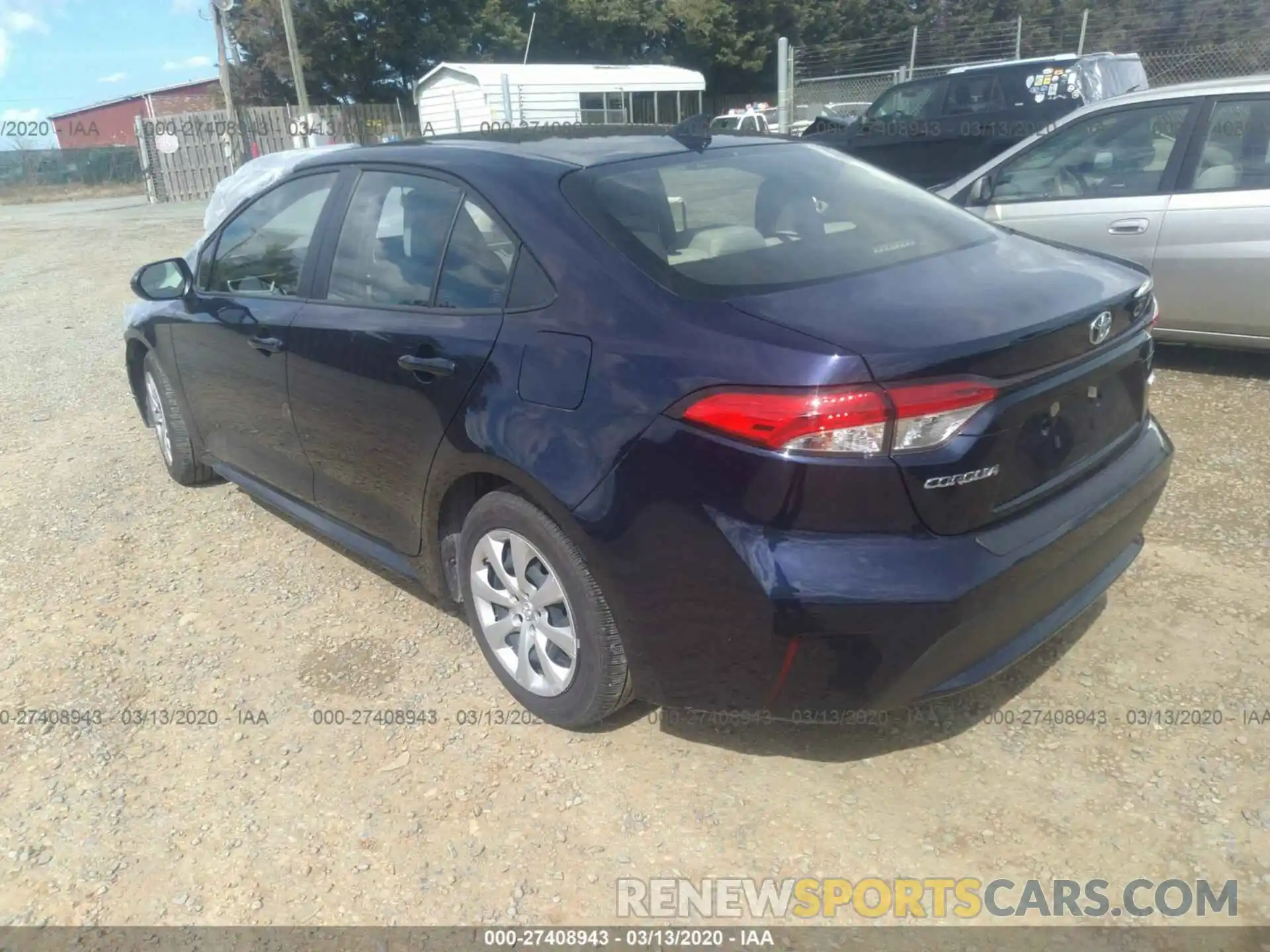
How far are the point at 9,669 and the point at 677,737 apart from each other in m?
2.40

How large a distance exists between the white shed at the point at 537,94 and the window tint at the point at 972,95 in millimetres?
13272

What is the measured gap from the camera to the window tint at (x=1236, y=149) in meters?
5.06

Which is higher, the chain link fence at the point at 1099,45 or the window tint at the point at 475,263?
the chain link fence at the point at 1099,45

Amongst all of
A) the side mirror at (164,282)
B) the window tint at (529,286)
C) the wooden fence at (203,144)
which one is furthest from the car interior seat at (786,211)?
the wooden fence at (203,144)

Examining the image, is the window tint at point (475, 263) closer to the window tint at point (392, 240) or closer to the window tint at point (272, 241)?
the window tint at point (392, 240)

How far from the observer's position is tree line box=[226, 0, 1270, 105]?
24.1 metres

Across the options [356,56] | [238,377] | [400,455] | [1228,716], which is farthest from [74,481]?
[356,56]

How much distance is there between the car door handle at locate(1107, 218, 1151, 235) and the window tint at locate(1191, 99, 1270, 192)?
289 mm

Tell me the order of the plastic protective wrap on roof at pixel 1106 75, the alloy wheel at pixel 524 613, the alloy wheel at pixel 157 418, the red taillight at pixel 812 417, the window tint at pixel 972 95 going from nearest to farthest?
the red taillight at pixel 812 417 < the alloy wheel at pixel 524 613 < the alloy wheel at pixel 157 418 < the plastic protective wrap on roof at pixel 1106 75 < the window tint at pixel 972 95

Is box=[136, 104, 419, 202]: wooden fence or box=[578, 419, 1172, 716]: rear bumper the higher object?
box=[136, 104, 419, 202]: wooden fence

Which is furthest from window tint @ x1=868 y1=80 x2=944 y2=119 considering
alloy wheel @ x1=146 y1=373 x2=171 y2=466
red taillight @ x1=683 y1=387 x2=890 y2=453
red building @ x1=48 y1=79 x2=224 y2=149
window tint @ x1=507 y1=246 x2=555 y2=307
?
red building @ x1=48 y1=79 x2=224 y2=149

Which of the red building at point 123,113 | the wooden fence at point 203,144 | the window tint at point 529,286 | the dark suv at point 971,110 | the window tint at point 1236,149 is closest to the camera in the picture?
the window tint at point 529,286

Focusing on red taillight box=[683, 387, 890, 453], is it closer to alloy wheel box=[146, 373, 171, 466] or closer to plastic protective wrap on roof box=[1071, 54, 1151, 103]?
Answer: alloy wheel box=[146, 373, 171, 466]

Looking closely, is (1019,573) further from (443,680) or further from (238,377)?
(238,377)
